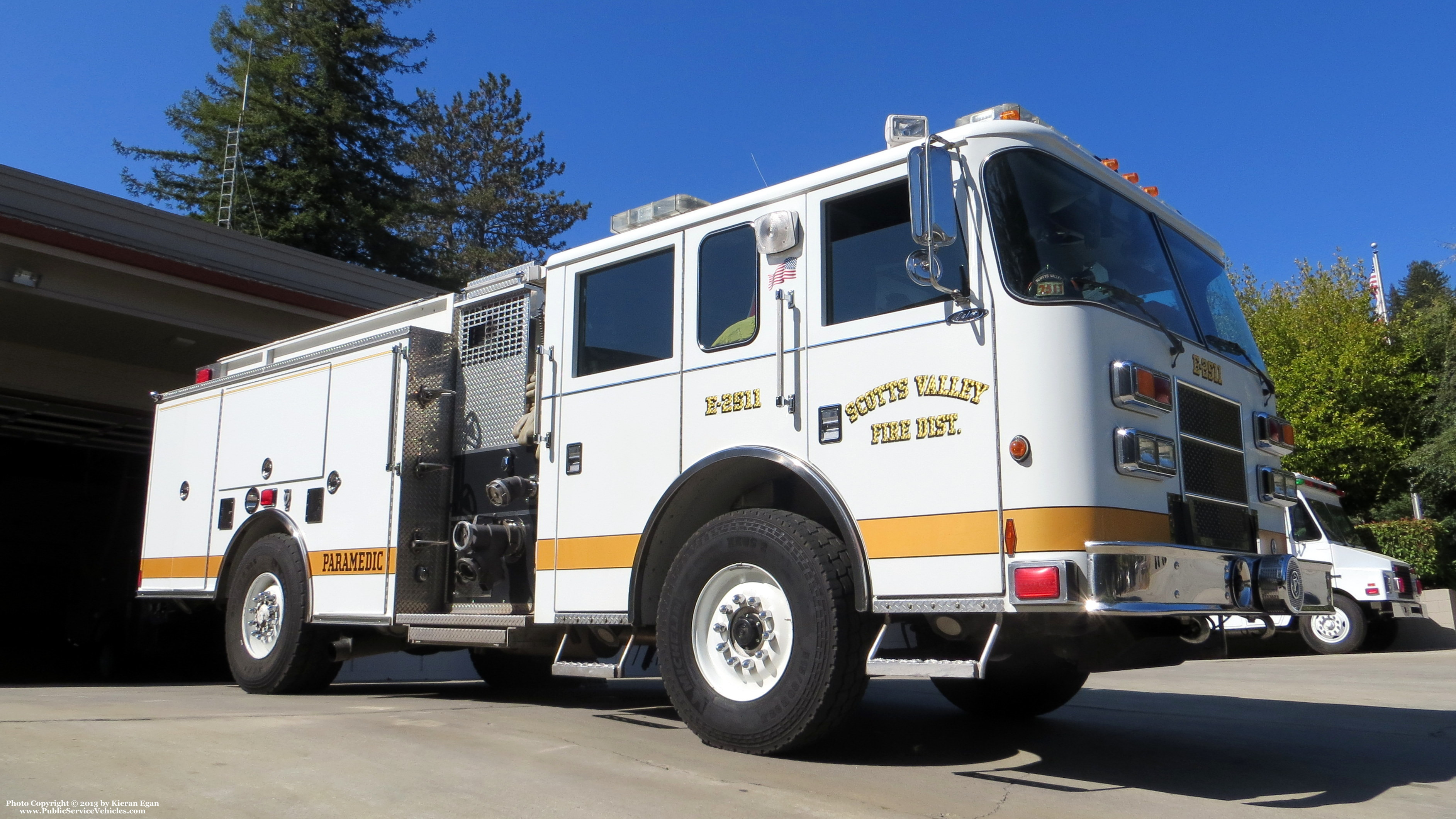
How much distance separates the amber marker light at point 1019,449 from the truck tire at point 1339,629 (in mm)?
11776

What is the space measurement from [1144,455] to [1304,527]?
1141 centimetres

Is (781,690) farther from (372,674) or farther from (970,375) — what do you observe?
(372,674)

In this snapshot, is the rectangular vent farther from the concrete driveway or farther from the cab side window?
the cab side window

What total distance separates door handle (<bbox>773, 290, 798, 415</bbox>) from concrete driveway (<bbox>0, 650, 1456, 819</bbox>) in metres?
1.66

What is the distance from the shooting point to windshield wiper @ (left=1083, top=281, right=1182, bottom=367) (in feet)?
16.0

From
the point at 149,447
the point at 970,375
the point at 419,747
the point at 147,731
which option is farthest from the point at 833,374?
the point at 149,447

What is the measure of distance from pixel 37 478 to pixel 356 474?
20593 mm

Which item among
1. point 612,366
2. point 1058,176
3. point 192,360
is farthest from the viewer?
point 192,360

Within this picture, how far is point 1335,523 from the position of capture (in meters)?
14.6

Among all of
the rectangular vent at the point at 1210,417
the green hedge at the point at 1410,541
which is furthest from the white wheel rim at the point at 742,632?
the green hedge at the point at 1410,541

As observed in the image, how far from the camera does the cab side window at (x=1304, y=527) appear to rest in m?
14.1

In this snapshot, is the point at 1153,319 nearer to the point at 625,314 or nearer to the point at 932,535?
the point at 932,535

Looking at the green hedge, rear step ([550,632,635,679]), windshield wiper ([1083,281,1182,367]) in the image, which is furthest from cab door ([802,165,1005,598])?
the green hedge

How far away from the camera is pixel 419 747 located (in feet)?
17.4
